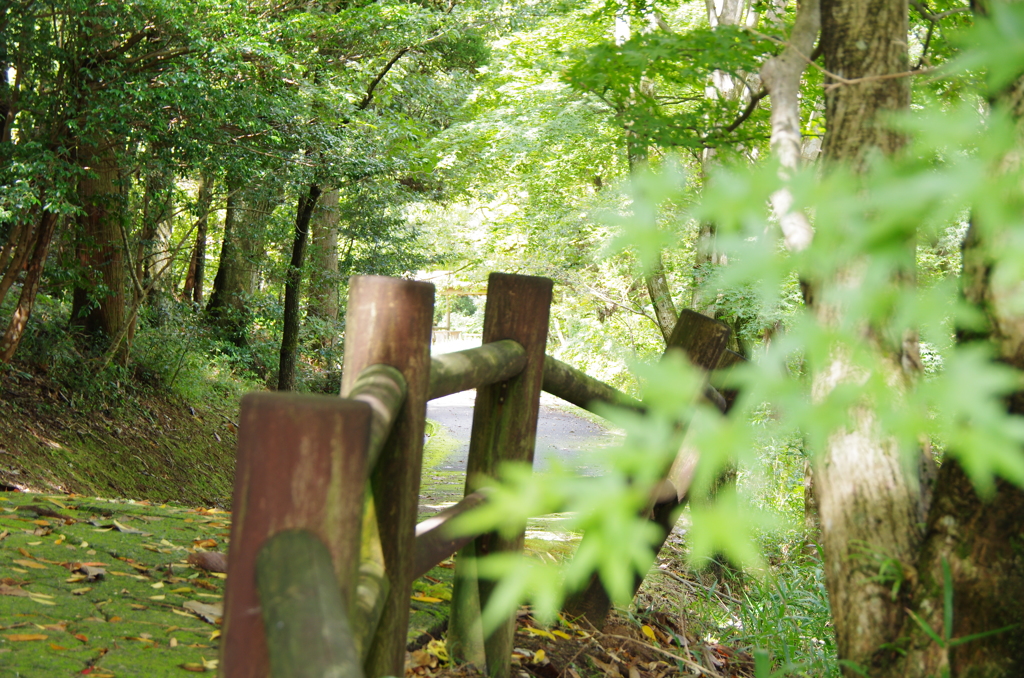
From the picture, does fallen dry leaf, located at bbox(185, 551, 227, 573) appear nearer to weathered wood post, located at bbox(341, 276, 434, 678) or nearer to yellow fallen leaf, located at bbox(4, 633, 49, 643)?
yellow fallen leaf, located at bbox(4, 633, 49, 643)

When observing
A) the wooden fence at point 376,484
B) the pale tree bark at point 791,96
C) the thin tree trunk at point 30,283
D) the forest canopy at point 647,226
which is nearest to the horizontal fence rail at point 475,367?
the wooden fence at point 376,484

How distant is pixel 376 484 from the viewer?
1.70 meters

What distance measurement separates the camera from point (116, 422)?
781cm

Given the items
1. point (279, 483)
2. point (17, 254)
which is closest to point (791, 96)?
point (279, 483)

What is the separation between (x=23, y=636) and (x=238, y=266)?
403 inches

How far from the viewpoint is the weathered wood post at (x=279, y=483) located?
104cm

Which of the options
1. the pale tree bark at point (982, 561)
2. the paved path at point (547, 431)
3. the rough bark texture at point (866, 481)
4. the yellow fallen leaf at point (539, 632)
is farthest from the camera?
the paved path at point (547, 431)

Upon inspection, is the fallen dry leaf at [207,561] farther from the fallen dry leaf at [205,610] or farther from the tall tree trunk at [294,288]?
the tall tree trunk at [294,288]

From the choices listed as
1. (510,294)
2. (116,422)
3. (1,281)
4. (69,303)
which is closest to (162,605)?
(510,294)

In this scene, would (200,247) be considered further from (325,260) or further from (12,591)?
(12,591)

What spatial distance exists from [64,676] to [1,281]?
18.5 ft

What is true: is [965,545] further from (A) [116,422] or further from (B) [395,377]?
(A) [116,422]

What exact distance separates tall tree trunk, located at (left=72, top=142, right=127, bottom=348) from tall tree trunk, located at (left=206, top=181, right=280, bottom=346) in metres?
1.81

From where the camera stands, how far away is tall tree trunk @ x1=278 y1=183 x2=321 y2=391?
9.91 m
